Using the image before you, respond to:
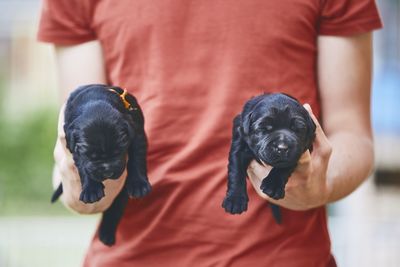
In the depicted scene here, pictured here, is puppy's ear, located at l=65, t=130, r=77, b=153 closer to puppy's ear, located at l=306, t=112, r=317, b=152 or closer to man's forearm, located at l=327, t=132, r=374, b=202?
puppy's ear, located at l=306, t=112, r=317, b=152

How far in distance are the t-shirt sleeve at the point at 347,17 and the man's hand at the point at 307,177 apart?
28cm

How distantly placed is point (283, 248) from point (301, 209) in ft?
0.27

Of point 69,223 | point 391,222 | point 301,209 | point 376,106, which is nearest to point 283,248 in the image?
point 301,209

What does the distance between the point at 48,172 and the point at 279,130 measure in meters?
4.72

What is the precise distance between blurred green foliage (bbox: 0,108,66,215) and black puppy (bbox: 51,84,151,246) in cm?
430

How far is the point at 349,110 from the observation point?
1500mm

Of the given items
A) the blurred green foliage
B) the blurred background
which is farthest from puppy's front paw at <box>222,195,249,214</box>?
the blurred green foliage

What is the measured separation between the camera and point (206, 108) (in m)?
1.42

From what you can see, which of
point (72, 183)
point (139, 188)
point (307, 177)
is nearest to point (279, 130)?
point (307, 177)

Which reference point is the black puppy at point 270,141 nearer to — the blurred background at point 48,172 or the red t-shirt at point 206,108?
the red t-shirt at point 206,108

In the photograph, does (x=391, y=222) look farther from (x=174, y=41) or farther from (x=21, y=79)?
(x=21, y=79)

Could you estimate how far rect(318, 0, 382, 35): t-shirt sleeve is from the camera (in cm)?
145

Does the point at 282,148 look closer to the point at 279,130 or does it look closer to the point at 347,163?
the point at 279,130

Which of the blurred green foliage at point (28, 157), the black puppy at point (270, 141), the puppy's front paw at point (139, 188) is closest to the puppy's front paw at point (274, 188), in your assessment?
the black puppy at point (270, 141)
